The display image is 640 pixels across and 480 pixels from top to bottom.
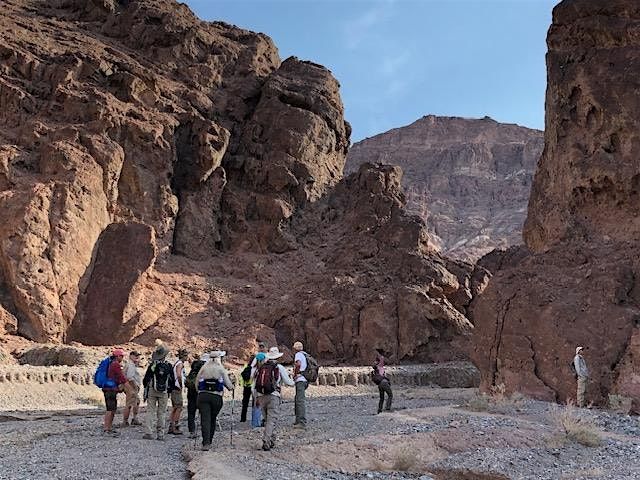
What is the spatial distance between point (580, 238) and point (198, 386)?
14.5m

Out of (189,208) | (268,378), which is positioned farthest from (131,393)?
(189,208)

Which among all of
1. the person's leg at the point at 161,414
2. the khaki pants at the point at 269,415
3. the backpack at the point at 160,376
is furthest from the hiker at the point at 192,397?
the khaki pants at the point at 269,415

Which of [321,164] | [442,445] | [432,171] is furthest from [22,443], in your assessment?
[432,171]

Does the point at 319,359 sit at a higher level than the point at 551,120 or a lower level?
lower

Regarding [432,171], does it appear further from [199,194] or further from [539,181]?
[539,181]

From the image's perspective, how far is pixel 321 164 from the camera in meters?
44.3

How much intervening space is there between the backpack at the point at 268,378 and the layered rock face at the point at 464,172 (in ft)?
258

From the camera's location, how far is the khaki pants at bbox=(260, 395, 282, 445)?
9.73 metres

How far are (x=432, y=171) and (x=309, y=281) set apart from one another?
94.8 meters

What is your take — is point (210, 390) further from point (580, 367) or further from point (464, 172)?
point (464, 172)

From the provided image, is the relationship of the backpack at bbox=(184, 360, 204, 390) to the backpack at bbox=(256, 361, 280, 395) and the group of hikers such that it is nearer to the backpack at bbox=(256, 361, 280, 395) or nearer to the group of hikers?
the group of hikers

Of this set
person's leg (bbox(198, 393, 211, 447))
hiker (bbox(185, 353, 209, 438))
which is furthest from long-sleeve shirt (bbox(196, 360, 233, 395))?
hiker (bbox(185, 353, 209, 438))

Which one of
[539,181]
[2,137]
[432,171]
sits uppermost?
[432,171]

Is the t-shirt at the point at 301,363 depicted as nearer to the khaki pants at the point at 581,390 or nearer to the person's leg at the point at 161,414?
the person's leg at the point at 161,414
